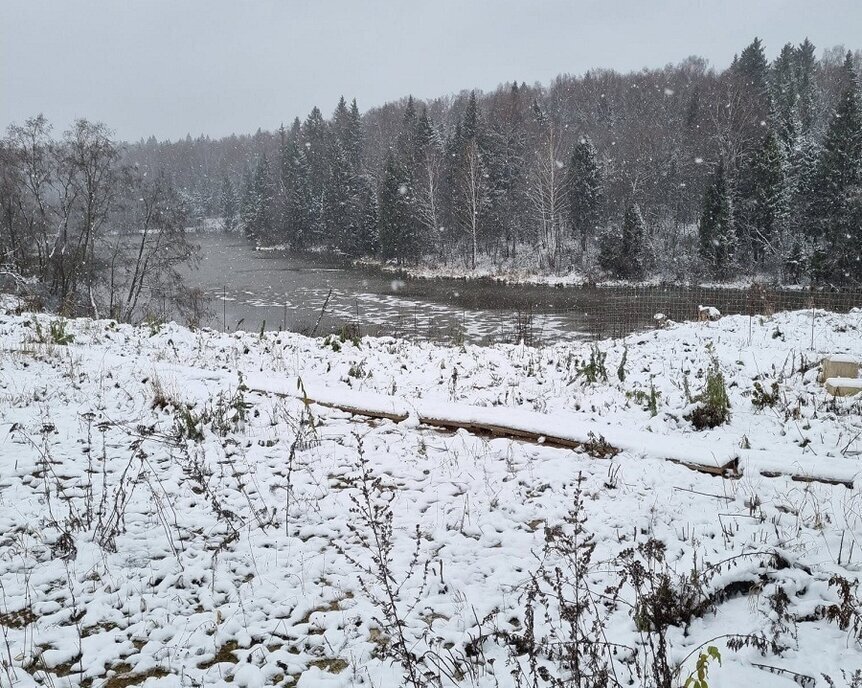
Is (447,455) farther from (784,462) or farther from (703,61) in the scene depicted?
(703,61)

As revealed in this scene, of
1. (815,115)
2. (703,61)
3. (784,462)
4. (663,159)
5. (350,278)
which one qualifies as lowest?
(784,462)

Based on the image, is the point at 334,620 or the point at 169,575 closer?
the point at 334,620

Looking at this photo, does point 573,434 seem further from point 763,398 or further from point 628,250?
point 628,250

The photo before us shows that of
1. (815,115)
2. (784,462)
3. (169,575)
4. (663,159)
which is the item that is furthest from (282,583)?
(815,115)

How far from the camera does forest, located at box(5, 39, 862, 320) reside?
23641mm

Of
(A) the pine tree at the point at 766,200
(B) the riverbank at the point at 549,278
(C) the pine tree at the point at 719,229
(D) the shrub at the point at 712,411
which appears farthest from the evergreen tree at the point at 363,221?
(D) the shrub at the point at 712,411

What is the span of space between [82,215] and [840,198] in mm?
38458

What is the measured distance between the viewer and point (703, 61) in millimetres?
77250

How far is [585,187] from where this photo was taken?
39.5 metres

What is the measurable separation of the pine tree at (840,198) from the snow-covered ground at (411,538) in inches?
1048

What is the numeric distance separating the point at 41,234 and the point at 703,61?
85.8m

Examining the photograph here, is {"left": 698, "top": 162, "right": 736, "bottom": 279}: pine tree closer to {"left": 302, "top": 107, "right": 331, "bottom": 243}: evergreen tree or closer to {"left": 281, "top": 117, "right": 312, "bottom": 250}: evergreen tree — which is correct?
{"left": 302, "top": 107, "right": 331, "bottom": 243}: evergreen tree

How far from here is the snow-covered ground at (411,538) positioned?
8.26ft

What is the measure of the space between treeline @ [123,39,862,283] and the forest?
0.52ft
